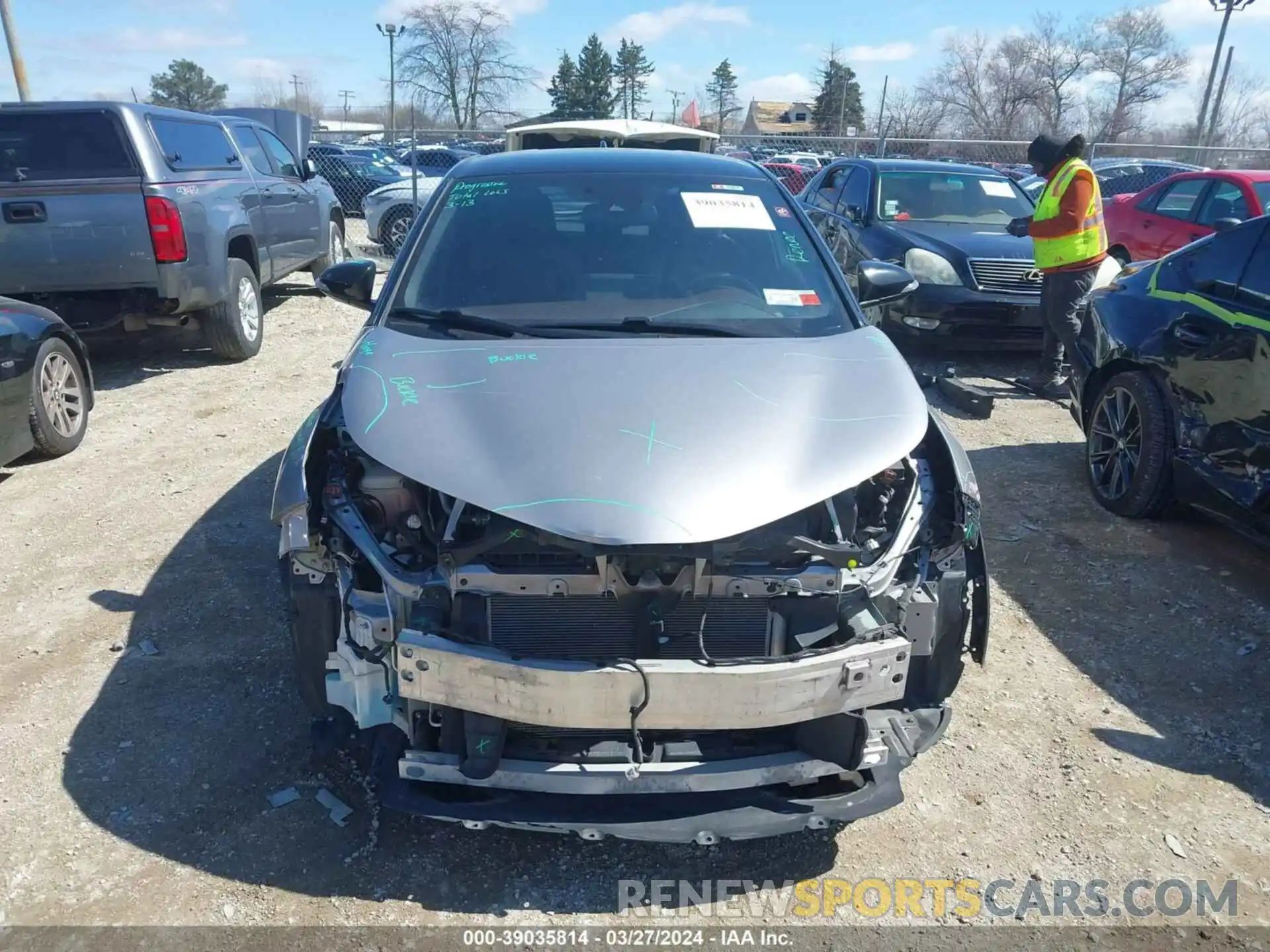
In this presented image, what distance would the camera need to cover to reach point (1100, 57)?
51.7 metres

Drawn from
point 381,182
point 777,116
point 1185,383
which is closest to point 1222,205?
point 1185,383

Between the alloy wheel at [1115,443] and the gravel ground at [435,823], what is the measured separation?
0.20m

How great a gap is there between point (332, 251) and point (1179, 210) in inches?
390

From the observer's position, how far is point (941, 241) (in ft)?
26.0

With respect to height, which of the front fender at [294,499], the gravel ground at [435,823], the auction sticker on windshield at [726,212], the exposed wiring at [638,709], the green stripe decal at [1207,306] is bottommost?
the gravel ground at [435,823]

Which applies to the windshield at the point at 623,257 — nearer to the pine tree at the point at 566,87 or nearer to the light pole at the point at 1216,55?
the light pole at the point at 1216,55

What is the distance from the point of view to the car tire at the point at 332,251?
35.2 feet

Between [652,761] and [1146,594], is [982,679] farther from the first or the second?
[652,761]

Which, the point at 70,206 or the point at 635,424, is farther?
the point at 70,206

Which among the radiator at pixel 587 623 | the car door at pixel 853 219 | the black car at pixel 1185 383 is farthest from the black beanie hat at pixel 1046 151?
the radiator at pixel 587 623

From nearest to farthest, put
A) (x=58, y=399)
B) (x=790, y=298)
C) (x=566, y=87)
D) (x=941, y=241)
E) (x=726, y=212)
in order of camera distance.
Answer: (x=790, y=298), (x=726, y=212), (x=58, y=399), (x=941, y=241), (x=566, y=87)

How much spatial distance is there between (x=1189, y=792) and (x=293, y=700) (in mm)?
3041

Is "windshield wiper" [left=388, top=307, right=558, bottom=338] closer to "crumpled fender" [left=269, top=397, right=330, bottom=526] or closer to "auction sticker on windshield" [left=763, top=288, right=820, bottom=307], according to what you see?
"crumpled fender" [left=269, top=397, right=330, bottom=526]

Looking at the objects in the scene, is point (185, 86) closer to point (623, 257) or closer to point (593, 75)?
point (593, 75)
